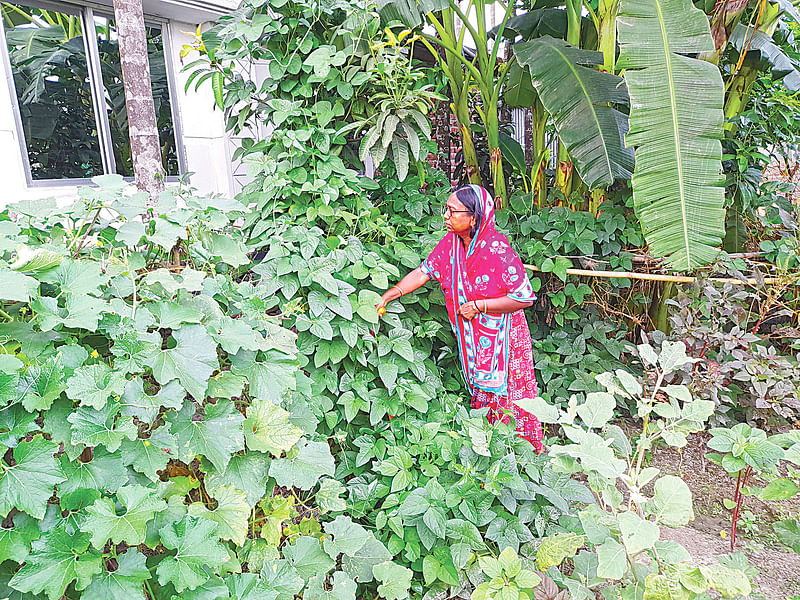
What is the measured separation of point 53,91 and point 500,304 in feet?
14.7

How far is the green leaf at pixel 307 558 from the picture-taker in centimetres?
123

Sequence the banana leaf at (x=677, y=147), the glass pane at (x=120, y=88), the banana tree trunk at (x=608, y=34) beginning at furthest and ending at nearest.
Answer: the glass pane at (x=120, y=88), the banana tree trunk at (x=608, y=34), the banana leaf at (x=677, y=147)

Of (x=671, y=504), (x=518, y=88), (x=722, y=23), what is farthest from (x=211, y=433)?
(x=722, y=23)

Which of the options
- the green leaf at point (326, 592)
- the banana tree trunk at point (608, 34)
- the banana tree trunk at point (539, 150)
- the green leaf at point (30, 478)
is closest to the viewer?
the green leaf at point (30, 478)

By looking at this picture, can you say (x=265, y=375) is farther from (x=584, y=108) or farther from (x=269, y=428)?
(x=584, y=108)

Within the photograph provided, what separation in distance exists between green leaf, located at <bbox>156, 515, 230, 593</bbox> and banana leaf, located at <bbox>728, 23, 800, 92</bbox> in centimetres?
352

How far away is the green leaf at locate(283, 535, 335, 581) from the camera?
1.23m

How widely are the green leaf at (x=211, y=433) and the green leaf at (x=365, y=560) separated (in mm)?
612

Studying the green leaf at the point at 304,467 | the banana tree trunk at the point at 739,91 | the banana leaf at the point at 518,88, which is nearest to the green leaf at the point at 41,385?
the green leaf at the point at 304,467

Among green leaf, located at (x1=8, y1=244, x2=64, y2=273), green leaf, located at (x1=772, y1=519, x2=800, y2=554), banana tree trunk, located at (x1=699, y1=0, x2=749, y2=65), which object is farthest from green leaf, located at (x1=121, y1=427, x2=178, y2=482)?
banana tree trunk, located at (x1=699, y1=0, x2=749, y2=65)

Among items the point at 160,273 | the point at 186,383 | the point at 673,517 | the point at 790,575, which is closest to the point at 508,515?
the point at 673,517

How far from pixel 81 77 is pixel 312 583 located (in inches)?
202

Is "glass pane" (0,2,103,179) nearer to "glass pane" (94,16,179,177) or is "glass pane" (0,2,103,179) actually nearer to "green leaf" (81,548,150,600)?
"glass pane" (94,16,179,177)

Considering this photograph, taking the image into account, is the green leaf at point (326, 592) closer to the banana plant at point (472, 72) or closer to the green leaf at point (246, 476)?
the green leaf at point (246, 476)
